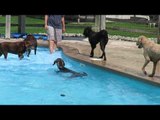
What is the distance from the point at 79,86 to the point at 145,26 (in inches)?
532

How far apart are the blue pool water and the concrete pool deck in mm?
127

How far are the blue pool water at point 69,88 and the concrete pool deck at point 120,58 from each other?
127 millimetres

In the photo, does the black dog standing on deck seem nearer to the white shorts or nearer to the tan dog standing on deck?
the white shorts

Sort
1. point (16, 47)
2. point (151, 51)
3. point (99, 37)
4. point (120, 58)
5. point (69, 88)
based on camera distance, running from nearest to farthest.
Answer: point (151, 51)
point (69, 88)
point (120, 58)
point (99, 37)
point (16, 47)

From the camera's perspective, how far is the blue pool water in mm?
6004

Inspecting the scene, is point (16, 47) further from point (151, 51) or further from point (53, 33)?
point (151, 51)

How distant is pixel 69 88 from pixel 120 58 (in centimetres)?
255

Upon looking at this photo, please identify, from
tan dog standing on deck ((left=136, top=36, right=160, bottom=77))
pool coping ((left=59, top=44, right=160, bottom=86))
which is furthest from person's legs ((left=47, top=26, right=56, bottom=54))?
tan dog standing on deck ((left=136, top=36, right=160, bottom=77))

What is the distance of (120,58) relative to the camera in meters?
9.05

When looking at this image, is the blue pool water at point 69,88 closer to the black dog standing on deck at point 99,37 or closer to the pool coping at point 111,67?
the pool coping at point 111,67

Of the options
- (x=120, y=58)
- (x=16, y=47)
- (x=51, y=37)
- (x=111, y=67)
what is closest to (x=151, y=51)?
(x=111, y=67)
